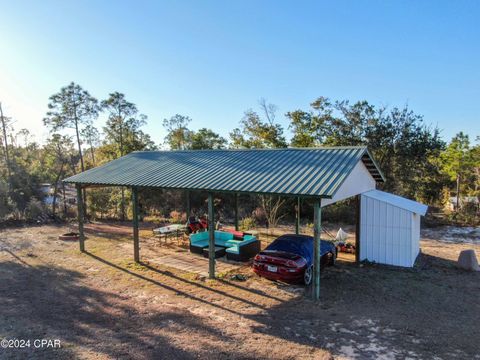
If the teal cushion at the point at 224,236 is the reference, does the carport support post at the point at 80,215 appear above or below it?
above

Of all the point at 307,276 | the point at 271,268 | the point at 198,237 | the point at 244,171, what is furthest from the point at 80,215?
the point at 307,276

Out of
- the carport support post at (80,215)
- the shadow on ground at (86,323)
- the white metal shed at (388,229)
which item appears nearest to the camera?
the shadow on ground at (86,323)

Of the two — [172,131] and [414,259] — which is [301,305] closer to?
[414,259]

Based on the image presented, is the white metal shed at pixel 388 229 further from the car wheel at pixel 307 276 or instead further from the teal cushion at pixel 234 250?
the teal cushion at pixel 234 250

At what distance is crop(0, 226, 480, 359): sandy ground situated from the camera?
5.40m

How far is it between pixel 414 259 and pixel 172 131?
76.0 feet

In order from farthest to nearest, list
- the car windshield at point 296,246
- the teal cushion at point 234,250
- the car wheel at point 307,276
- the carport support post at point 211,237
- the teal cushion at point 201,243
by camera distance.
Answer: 1. the teal cushion at point 201,243
2. the teal cushion at point 234,250
3. the carport support post at point 211,237
4. the car windshield at point 296,246
5. the car wheel at point 307,276

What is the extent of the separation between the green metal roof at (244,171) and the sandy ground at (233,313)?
9.02 feet

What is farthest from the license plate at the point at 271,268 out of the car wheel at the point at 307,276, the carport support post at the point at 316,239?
the carport support post at the point at 316,239

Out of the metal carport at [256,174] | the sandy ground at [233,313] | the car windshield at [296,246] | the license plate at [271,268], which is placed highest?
the metal carport at [256,174]

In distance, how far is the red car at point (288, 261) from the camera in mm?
8352

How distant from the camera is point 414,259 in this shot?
410 inches

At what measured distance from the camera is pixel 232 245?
1210 cm

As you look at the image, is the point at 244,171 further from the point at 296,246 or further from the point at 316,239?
the point at 316,239
